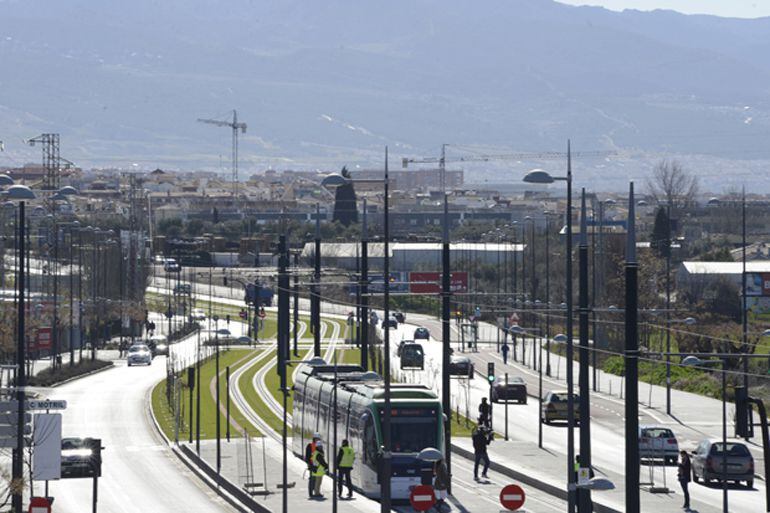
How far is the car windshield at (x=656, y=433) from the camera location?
164 ft

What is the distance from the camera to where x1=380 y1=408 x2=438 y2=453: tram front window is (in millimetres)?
41312

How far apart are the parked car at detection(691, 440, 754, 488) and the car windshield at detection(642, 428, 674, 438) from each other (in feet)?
11.7

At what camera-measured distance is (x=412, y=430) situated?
41.3 meters

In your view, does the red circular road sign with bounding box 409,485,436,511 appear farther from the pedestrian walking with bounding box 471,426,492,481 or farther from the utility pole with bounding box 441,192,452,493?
the pedestrian walking with bounding box 471,426,492,481

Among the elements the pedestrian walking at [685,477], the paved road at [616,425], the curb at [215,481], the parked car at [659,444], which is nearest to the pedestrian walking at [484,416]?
the paved road at [616,425]

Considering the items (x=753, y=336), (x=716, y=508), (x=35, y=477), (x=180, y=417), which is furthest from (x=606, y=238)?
(x=35, y=477)

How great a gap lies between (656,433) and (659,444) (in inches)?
20.1

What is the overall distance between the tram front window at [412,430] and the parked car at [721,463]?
7.72 m

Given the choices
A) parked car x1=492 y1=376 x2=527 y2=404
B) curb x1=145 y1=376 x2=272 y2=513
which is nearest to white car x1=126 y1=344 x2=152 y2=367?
parked car x1=492 y1=376 x2=527 y2=404

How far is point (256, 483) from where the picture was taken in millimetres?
44000

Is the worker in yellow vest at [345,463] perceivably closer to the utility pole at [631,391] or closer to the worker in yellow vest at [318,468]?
the worker in yellow vest at [318,468]

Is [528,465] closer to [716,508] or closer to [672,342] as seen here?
[716,508]

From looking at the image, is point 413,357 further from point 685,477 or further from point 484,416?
point 685,477

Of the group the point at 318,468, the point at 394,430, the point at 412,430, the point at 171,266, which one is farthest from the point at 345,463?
the point at 171,266
